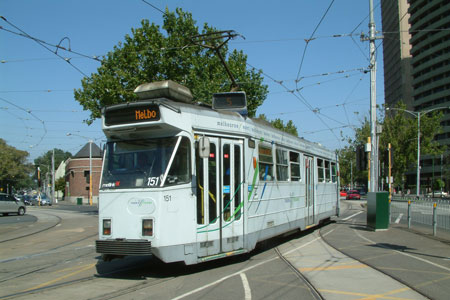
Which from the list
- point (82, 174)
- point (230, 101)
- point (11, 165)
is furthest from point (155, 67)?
point (11, 165)

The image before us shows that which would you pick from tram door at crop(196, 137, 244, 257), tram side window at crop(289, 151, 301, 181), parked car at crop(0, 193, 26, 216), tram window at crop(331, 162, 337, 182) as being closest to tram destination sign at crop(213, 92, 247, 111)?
tram door at crop(196, 137, 244, 257)

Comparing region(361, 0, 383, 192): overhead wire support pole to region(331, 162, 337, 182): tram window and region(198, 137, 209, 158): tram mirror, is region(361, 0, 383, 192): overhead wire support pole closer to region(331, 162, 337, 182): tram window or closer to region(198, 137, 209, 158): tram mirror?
region(331, 162, 337, 182): tram window

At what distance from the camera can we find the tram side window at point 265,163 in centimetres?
983

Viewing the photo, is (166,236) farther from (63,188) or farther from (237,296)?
(63,188)

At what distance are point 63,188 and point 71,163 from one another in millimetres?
21085

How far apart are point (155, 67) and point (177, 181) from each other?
18395 mm

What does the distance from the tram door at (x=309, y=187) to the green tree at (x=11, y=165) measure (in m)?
64.8

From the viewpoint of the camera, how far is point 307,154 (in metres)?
13.6

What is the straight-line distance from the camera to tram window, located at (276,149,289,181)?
434 inches

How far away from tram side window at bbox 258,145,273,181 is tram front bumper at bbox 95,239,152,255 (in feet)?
11.8

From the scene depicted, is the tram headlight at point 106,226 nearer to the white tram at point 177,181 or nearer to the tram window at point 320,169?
the white tram at point 177,181

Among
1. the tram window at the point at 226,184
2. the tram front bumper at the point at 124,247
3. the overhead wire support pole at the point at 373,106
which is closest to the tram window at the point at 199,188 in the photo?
the tram window at the point at 226,184

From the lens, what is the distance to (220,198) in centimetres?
826

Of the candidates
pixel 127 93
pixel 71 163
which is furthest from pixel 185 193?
pixel 71 163
